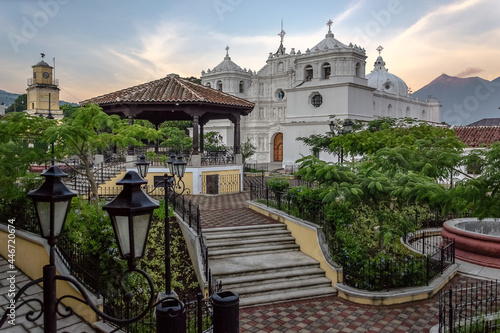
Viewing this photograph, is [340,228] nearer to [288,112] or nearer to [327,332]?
[327,332]

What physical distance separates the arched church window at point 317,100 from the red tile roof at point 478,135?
12.8 meters

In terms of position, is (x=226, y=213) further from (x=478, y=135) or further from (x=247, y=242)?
(x=478, y=135)

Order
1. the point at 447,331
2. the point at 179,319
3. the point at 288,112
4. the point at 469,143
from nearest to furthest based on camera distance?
the point at 179,319
the point at 447,331
the point at 469,143
the point at 288,112

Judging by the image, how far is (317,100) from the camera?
39.1 metres

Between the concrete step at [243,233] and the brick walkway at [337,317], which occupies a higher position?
the concrete step at [243,233]

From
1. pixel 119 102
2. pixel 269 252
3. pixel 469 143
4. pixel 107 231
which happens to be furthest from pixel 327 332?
pixel 469 143

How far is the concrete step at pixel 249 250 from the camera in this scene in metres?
11.3

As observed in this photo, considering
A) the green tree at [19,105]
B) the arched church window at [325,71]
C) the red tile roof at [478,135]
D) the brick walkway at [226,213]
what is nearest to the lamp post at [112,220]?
the brick walkway at [226,213]

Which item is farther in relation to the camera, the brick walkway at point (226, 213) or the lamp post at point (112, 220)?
the brick walkway at point (226, 213)

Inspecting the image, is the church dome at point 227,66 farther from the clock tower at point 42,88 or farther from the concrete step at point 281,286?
the concrete step at point 281,286

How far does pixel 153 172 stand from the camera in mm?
20078

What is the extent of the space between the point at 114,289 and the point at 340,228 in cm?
656

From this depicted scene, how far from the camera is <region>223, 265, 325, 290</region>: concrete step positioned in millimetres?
9898

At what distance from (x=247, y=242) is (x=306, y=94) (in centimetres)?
2968
